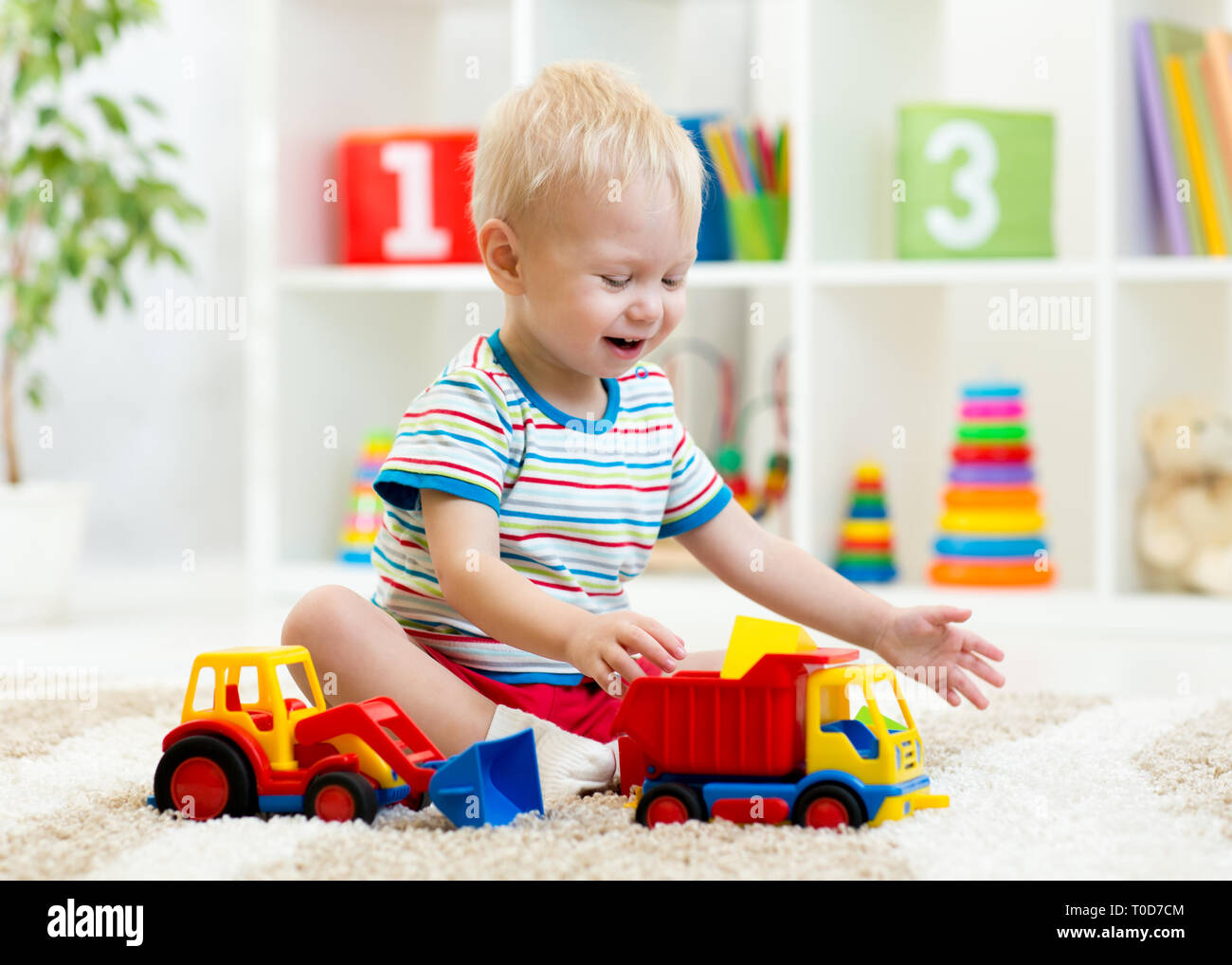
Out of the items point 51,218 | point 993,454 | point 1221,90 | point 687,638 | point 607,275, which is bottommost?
point 687,638

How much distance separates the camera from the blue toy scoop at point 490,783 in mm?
804

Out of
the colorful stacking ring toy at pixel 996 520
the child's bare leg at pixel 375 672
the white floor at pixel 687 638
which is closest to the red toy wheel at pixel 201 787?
the child's bare leg at pixel 375 672

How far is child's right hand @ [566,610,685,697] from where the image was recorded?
0.79 m

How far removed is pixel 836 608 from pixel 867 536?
914mm

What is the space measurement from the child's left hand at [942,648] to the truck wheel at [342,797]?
1.25 feet

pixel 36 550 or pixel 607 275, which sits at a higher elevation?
pixel 607 275

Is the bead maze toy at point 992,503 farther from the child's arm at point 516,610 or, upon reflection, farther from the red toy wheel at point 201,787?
the red toy wheel at point 201,787

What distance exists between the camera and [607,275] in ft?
3.16

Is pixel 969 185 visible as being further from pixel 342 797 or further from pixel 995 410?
pixel 342 797

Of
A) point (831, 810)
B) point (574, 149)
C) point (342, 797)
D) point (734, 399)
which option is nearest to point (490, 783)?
point (342, 797)

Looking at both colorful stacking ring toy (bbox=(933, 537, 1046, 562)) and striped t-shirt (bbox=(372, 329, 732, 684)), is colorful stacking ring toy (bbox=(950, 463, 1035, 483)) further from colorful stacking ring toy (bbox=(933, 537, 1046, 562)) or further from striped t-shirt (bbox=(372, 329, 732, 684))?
striped t-shirt (bbox=(372, 329, 732, 684))

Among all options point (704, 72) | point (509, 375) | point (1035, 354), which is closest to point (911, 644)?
point (509, 375)

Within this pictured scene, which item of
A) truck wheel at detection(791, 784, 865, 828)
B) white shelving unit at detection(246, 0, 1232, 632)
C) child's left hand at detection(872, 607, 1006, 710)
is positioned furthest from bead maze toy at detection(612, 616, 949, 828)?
white shelving unit at detection(246, 0, 1232, 632)
